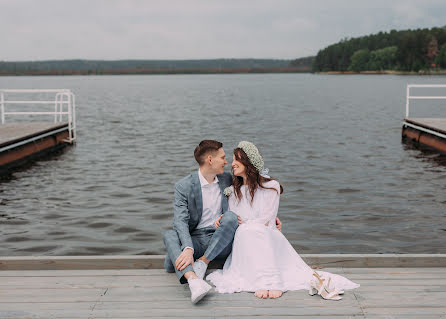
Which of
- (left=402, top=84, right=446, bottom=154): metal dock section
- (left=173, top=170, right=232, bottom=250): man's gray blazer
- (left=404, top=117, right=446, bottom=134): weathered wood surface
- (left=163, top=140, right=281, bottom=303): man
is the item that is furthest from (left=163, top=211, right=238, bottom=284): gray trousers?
(left=404, top=117, right=446, bottom=134): weathered wood surface

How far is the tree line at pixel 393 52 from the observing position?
148 meters

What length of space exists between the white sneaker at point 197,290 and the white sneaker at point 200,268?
408 millimetres

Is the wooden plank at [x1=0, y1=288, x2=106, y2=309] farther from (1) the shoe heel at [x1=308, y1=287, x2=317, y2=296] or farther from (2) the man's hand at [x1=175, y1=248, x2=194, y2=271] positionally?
(1) the shoe heel at [x1=308, y1=287, x2=317, y2=296]

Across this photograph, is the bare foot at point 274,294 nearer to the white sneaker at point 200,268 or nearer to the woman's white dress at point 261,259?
the woman's white dress at point 261,259

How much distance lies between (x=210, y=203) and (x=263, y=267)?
81 cm

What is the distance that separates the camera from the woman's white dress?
414 cm

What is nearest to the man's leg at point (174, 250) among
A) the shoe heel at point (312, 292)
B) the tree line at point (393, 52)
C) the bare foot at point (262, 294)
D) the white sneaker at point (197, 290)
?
the white sneaker at point (197, 290)

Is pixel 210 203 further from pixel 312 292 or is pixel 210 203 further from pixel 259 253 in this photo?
pixel 312 292

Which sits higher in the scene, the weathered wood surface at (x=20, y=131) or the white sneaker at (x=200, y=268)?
the weathered wood surface at (x=20, y=131)

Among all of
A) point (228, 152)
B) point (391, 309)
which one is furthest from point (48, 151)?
point (391, 309)

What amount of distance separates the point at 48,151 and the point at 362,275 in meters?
14.0

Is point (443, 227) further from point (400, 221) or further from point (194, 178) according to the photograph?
point (194, 178)

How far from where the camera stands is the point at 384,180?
1273cm

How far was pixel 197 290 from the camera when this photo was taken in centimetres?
386
